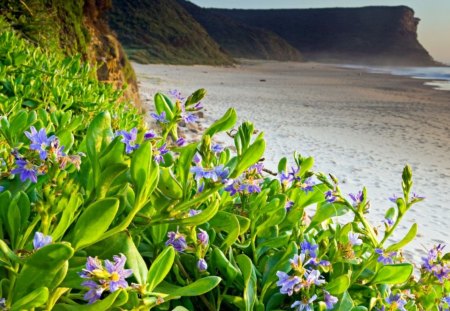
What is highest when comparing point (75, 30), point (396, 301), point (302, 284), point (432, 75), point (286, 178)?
point (75, 30)

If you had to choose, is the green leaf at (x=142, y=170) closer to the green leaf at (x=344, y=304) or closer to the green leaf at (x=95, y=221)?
the green leaf at (x=95, y=221)

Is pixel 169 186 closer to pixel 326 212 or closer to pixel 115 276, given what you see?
pixel 115 276

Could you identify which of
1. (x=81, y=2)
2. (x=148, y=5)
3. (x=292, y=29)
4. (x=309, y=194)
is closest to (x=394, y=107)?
(x=81, y=2)

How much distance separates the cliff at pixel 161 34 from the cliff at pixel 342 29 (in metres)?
66.3

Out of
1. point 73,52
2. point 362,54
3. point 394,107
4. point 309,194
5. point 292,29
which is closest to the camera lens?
point 309,194

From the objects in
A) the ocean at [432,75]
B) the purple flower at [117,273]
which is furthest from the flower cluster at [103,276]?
the ocean at [432,75]

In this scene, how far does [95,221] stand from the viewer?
67 cm

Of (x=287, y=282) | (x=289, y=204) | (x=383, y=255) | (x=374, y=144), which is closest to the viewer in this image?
(x=287, y=282)

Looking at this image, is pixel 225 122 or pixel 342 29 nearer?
pixel 225 122

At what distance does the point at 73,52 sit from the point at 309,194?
184 inches

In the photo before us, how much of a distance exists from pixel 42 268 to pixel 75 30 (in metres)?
5.51

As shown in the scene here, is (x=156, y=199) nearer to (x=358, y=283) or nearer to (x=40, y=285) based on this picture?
(x=40, y=285)

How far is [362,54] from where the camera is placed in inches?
5143

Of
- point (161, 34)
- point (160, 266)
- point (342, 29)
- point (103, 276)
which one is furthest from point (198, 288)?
point (342, 29)
